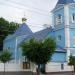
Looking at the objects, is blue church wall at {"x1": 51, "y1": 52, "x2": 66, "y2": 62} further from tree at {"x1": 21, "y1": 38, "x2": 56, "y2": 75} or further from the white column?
tree at {"x1": 21, "y1": 38, "x2": 56, "y2": 75}

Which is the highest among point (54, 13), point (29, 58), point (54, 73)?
point (54, 13)

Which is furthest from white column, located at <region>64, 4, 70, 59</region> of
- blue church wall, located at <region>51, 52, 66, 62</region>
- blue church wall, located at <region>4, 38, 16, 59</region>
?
blue church wall, located at <region>4, 38, 16, 59</region>

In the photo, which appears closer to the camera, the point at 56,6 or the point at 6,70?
the point at 6,70

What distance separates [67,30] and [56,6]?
5.75 meters

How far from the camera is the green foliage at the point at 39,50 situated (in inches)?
1375

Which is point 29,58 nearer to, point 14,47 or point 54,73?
point 54,73

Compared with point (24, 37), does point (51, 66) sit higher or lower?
lower

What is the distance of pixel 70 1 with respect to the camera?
51250 mm

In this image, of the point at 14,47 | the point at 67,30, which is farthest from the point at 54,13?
the point at 14,47

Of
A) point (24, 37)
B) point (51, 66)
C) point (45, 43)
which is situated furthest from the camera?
point (24, 37)

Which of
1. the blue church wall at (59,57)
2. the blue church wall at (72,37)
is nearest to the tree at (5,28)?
the blue church wall at (72,37)

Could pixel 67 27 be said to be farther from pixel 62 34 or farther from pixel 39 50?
pixel 39 50

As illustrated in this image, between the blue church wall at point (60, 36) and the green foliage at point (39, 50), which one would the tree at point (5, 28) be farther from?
the green foliage at point (39, 50)

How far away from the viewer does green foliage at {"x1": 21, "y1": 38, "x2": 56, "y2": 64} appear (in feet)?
115
